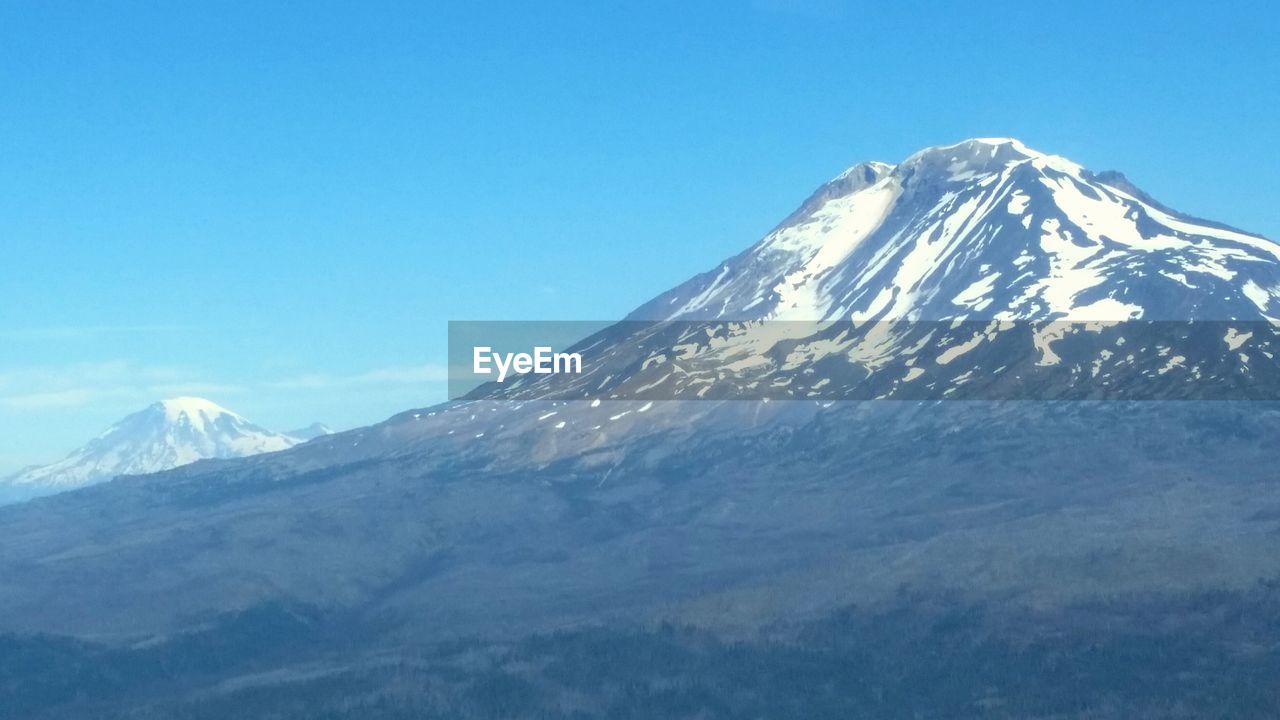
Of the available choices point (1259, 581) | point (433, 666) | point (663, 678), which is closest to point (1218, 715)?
point (1259, 581)

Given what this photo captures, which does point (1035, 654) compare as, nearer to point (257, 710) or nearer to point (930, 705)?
point (930, 705)

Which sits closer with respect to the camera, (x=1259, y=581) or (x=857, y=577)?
(x=1259, y=581)

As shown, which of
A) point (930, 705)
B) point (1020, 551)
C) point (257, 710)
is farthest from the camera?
point (1020, 551)

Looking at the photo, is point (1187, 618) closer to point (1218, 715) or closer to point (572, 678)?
point (1218, 715)

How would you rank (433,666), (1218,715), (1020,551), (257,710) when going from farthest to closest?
(1020,551), (433,666), (257,710), (1218,715)

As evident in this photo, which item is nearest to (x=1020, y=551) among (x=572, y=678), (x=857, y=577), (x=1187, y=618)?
(x=857, y=577)

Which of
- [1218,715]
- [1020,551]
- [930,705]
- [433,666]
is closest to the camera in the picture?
[1218,715]

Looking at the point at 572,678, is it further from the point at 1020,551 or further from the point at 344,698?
the point at 1020,551

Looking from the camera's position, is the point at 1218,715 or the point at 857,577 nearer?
the point at 1218,715
